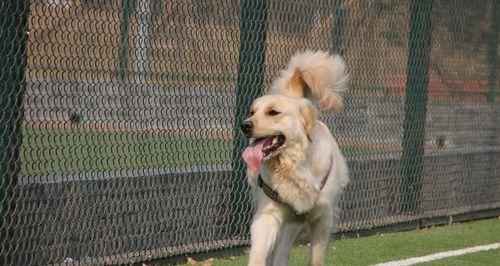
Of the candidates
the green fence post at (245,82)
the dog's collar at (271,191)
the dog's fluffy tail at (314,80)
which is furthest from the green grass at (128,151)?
the dog's collar at (271,191)

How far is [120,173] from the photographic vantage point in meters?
6.78

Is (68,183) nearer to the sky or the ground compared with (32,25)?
nearer to the ground

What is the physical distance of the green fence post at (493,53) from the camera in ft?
37.3

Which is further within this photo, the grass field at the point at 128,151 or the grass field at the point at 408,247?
the grass field at the point at 408,247

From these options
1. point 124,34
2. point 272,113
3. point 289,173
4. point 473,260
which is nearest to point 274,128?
point 272,113

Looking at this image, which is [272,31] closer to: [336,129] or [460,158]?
[336,129]

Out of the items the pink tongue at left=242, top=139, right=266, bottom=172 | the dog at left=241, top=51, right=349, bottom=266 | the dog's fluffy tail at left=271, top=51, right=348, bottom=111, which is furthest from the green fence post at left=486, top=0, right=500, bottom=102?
the pink tongue at left=242, top=139, right=266, bottom=172

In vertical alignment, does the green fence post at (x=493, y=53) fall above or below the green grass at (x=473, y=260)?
above

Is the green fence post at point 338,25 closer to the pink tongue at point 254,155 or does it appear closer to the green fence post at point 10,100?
the pink tongue at point 254,155

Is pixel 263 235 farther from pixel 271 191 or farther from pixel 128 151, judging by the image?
pixel 128 151

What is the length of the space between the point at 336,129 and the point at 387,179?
1037 mm

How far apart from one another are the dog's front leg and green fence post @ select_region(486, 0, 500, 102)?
611cm

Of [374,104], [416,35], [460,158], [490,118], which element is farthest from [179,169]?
[490,118]

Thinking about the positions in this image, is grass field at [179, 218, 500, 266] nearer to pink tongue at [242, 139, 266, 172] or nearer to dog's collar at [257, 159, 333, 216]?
dog's collar at [257, 159, 333, 216]
